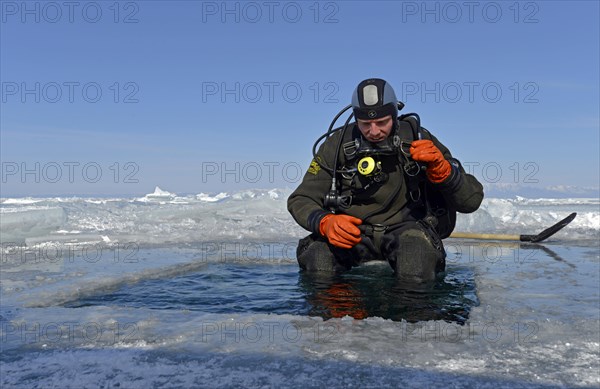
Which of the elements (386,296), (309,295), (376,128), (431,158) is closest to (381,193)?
(376,128)

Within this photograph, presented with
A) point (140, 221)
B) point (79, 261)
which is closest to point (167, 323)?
point (79, 261)

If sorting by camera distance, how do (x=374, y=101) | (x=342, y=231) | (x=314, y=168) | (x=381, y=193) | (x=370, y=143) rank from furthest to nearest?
(x=314, y=168), (x=381, y=193), (x=370, y=143), (x=374, y=101), (x=342, y=231)

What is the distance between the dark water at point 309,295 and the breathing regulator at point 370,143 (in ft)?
2.55

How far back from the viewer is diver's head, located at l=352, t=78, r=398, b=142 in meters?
3.89

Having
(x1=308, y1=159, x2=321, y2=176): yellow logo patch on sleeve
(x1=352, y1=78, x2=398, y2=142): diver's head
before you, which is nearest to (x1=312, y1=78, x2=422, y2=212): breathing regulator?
(x1=352, y1=78, x2=398, y2=142): diver's head

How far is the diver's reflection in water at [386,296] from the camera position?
9.75ft

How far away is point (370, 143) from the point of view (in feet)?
13.4

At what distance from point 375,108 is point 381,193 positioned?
0.81m

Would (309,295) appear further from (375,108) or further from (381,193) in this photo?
(375,108)

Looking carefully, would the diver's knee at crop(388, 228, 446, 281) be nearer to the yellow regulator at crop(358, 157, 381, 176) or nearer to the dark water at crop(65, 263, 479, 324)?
the dark water at crop(65, 263, 479, 324)

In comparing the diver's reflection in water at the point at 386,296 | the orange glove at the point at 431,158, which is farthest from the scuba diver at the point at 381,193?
the diver's reflection in water at the point at 386,296

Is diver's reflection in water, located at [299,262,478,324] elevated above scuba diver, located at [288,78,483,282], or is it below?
below

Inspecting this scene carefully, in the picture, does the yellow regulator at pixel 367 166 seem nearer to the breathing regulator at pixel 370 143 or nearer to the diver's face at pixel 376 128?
the breathing regulator at pixel 370 143

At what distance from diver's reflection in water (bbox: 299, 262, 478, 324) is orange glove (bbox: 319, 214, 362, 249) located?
37 cm
